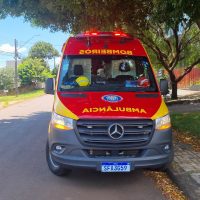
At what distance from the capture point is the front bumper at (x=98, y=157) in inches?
243

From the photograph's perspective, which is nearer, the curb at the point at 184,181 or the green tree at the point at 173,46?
the curb at the point at 184,181

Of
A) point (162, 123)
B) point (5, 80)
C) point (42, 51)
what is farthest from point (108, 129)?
point (42, 51)

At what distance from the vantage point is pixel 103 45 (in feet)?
26.7

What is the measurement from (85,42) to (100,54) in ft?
1.28

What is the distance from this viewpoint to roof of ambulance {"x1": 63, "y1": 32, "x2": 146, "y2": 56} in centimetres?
797

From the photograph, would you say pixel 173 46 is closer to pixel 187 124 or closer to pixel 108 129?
pixel 187 124

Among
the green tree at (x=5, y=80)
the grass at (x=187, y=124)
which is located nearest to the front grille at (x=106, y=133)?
the grass at (x=187, y=124)

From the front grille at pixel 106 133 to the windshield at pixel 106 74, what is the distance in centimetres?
118

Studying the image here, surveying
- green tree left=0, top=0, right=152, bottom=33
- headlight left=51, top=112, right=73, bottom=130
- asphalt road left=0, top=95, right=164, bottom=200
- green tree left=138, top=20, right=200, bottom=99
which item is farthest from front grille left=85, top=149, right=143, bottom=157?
green tree left=138, top=20, right=200, bottom=99

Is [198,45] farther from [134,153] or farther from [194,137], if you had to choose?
[134,153]

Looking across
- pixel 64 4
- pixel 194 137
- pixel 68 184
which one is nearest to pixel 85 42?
pixel 68 184

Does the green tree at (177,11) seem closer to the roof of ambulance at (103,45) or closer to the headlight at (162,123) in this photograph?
the roof of ambulance at (103,45)

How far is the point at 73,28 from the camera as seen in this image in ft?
61.5

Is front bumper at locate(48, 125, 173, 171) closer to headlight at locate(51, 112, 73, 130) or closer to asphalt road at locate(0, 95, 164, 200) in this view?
headlight at locate(51, 112, 73, 130)
